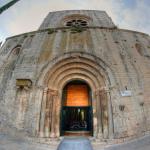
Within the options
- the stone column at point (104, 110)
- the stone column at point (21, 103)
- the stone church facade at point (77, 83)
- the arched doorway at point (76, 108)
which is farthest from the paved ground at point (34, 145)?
the arched doorway at point (76, 108)

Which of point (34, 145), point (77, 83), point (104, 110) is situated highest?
point (77, 83)

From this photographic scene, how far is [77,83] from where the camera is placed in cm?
1188

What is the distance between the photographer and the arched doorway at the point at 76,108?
1058 centimetres

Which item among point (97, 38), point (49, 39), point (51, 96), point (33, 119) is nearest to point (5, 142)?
point (33, 119)

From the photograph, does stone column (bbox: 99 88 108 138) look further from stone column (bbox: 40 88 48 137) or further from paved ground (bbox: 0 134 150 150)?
stone column (bbox: 40 88 48 137)

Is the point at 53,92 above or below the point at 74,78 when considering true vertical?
below

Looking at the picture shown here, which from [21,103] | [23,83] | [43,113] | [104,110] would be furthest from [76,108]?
[23,83]

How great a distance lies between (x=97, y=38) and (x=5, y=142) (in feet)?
27.3

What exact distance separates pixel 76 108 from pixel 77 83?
1.84 metres

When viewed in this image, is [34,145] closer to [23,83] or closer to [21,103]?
[21,103]

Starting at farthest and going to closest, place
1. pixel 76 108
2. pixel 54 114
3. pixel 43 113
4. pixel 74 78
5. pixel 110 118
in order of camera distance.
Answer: pixel 76 108 < pixel 74 78 < pixel 54 114 < pixel 43 113 < pixel 110 118

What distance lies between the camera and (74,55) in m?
10.1

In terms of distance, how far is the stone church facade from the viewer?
8.68 meters

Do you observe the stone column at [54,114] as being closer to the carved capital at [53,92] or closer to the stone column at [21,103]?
the carved capital at [53,92]
